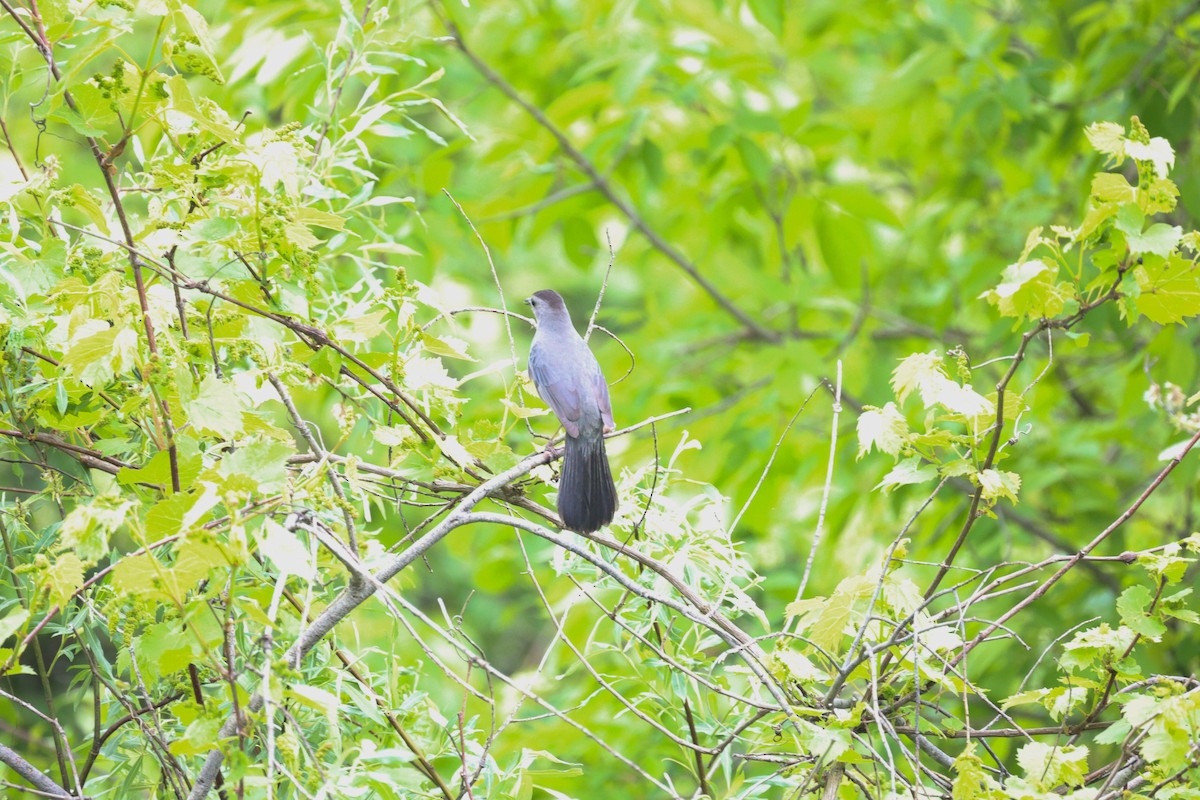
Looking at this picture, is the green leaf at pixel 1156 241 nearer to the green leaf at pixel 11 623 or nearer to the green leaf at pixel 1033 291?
the green leaf at pixel 1033 291

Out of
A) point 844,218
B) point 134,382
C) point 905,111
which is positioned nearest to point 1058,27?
point 905,111

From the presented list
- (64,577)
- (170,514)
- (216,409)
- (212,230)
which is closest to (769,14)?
(212,230)

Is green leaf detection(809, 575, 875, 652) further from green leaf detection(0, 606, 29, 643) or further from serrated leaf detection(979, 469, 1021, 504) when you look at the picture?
green leaf detection(0, 606, 29, 643)

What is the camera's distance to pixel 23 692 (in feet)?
18.6

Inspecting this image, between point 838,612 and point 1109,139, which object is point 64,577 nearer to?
point 838,612

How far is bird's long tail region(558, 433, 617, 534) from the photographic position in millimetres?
2279

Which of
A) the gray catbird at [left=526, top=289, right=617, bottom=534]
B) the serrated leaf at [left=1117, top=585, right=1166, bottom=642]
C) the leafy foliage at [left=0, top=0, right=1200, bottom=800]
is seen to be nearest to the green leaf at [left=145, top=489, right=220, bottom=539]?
the leafy foliage at [left=0, top=0, right=1200, bottom=800]

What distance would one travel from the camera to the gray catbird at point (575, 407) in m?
2.36

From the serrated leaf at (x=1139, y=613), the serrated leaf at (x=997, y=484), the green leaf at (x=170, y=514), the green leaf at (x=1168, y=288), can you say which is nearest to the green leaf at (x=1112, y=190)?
the green leaf at (x=1168, y=288)

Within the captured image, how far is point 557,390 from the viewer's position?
3.41m

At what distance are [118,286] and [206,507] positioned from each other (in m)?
0.54

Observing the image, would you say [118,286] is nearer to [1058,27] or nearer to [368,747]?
[368,747]

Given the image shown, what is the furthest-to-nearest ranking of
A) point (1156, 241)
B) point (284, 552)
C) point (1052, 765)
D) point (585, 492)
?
point (585, 492) < point (1156, 241) < point (1052, 765) < point (284, 552)

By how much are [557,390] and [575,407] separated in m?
0.16
